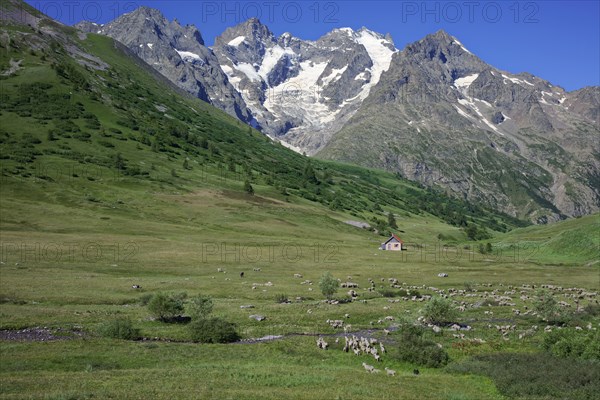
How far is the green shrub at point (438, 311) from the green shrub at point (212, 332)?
21.9 m

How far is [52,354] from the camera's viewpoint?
110ft

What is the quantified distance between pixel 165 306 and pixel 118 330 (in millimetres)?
7458

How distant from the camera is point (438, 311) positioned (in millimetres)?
51906

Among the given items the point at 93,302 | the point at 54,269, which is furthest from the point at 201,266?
the point at 93,302

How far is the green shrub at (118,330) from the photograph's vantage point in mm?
40125

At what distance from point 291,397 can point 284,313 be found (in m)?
28.5

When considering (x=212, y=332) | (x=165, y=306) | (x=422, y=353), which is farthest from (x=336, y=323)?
(x=165, y=306)

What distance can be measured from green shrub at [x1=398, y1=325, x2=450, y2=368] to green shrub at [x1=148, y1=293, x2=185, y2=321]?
22.7 meters

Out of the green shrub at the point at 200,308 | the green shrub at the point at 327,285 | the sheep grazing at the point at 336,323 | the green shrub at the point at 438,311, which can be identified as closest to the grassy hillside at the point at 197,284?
the sheep grazing at the point at 336,323

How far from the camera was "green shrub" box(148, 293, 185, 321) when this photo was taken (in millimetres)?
47178

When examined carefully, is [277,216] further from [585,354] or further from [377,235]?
[585,354]

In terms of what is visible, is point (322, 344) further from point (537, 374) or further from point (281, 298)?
point (281, 298)

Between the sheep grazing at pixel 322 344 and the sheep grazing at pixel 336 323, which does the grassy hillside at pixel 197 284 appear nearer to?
the sheep grazing at pixel 336 323

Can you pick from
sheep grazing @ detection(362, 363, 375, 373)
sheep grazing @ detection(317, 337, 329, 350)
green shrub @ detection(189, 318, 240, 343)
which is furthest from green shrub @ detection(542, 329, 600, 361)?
green shrub @ detection(189, 318, 240, 343)
